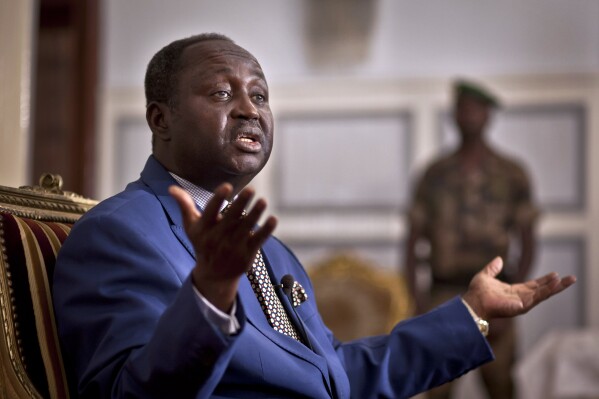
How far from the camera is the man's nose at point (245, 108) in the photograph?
1596mm

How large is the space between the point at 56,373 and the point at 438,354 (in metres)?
0.72

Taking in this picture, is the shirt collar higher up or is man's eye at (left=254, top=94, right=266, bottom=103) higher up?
man's eye at (left=254, top=94, right=266, bottom=103)

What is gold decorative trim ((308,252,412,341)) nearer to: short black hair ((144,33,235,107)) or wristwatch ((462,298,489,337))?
wristwatch ((462,298,489,337))

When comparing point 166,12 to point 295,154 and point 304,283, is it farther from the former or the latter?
point 304,283

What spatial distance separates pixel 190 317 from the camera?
3.92ft

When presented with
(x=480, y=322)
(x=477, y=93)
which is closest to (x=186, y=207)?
(x=480, y=322)

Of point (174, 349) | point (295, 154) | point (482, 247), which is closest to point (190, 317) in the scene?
point (174, 349)

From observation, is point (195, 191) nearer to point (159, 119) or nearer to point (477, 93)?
point (159, 119)

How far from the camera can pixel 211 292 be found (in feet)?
3.93

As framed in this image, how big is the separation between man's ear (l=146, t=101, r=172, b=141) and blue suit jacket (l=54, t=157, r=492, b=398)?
0.05m

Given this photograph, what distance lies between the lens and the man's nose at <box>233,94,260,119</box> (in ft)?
5.24

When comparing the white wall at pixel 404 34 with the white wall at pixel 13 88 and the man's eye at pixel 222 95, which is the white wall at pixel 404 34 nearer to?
the white wall at pixel 13 88

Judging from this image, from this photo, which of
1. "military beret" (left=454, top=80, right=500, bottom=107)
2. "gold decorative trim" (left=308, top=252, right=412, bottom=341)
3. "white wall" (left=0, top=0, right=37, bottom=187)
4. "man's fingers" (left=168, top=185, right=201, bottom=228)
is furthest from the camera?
"military beret" (left=454, top=80, right=500, bottom=107)

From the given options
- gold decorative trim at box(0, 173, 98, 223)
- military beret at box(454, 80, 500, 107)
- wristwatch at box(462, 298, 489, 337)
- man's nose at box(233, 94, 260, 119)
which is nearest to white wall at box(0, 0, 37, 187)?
gold decorative trim at box(0, 173, 98, 223)
